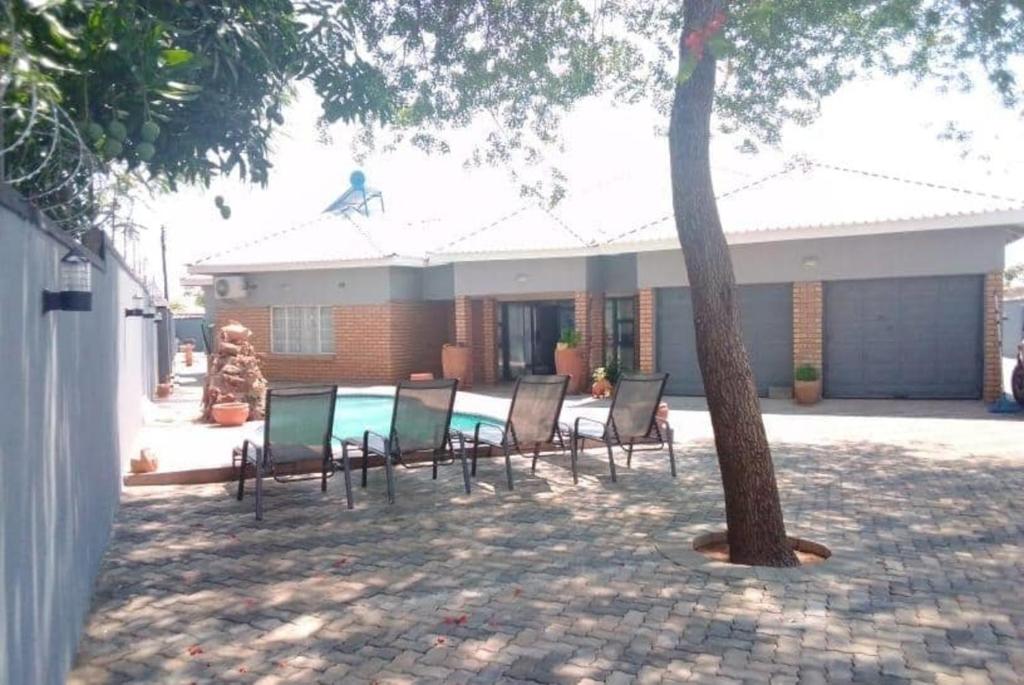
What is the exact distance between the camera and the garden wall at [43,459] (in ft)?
9.01

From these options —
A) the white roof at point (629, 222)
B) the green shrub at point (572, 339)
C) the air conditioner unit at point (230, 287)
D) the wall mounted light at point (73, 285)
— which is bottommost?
the green shrub at point (572, 339)

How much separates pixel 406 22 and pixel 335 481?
4779 mm

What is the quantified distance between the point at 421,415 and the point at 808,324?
1004cm

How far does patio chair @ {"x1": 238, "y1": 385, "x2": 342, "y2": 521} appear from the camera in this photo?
280 inches

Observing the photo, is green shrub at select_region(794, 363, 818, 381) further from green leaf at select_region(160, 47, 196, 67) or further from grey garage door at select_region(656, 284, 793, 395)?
green leaf at select_region(160, 47, 196, 67)

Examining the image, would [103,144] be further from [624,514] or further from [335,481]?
[624,514]

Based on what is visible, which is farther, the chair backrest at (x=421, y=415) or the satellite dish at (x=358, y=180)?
the satellite dish at (x=358, y=180)

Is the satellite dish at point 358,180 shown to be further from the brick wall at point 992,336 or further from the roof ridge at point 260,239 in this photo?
the brick wall at point 992,336

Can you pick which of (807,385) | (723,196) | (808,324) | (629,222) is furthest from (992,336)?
(629,222)

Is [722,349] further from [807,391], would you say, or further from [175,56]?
[807,391]

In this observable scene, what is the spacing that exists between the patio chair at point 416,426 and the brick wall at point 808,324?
965cm

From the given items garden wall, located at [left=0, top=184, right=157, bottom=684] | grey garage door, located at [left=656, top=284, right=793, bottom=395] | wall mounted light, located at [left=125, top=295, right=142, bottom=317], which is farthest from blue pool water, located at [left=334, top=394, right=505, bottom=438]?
garden wall, located at [left=0, top=184, right=157, bottom=684]

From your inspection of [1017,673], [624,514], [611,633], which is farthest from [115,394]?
[1017,673]

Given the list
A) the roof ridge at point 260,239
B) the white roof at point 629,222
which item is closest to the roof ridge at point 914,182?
the white roof at point 629,222
